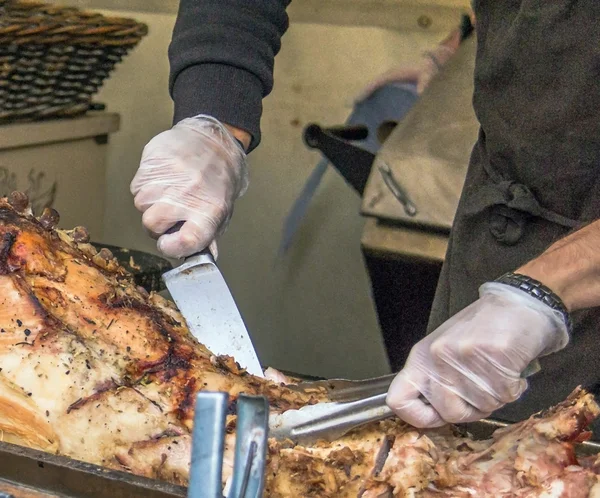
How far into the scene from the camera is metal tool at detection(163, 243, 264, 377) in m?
1.49

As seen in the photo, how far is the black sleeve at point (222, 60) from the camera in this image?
1835mm

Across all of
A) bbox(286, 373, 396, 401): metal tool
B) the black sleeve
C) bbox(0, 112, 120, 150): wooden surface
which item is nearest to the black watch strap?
bbox(286, 373, 396, 401): metal tool

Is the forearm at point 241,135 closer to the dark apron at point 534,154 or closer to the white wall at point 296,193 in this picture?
the dark apron at point 534,154

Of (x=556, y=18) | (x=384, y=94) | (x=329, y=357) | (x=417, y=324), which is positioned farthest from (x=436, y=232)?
(x=329, y=357)

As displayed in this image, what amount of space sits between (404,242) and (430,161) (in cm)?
24

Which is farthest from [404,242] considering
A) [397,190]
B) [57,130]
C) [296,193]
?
[57,130]

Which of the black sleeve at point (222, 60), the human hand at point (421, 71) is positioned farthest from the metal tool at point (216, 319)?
the human hand at point (421, 71)

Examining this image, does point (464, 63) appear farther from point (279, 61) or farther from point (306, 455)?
point (306, 455)

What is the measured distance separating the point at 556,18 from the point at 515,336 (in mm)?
758

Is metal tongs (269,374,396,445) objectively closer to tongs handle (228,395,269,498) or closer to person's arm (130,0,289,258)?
tongs handle (228,395,269,498)

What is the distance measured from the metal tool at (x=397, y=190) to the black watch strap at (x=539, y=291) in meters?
0.98

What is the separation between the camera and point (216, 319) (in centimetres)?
150

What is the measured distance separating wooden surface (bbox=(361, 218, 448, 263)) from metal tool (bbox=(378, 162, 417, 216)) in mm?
62

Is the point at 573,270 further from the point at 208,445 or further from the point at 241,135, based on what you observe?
the point at 241,135
